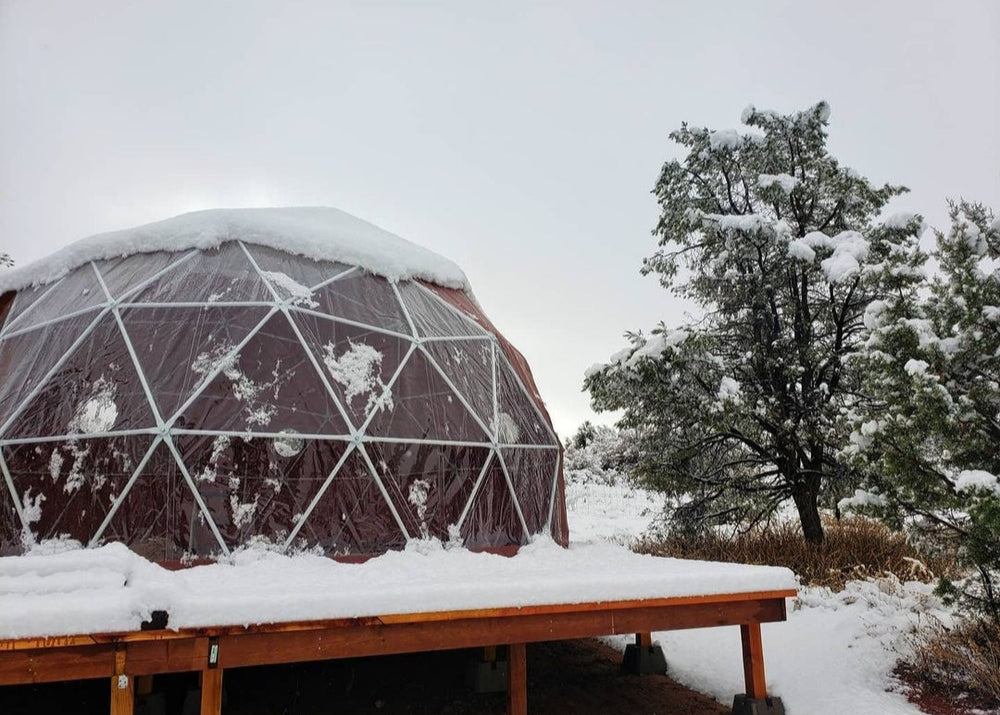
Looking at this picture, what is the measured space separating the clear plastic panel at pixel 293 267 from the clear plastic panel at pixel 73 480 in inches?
78.7

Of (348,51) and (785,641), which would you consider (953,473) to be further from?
(348,51)

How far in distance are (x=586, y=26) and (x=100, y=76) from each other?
203 inches

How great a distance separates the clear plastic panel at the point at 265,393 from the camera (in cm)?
552

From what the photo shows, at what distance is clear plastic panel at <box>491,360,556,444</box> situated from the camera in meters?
6.84

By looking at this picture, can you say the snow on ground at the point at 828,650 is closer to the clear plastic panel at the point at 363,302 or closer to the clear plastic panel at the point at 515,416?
the clear plastic panel at the point at 515,416

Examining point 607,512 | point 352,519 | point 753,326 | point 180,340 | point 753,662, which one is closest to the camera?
point 753,662

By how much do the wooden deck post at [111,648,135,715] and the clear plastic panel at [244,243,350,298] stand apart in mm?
3688

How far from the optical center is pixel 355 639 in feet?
12.7

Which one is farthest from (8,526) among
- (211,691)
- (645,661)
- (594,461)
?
(594,461)

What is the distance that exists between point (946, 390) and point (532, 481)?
3.62 meters

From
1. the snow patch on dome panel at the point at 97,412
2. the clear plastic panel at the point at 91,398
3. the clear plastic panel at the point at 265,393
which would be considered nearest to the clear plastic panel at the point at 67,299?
the clear plastic panel at the point at 91,398

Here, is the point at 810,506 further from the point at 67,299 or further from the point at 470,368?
the point at 67,299

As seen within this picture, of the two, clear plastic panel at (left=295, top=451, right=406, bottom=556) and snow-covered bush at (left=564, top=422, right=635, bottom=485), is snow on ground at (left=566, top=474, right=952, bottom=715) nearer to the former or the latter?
clear plastic panel at (left=295, top=451, right=406, bottom=556)

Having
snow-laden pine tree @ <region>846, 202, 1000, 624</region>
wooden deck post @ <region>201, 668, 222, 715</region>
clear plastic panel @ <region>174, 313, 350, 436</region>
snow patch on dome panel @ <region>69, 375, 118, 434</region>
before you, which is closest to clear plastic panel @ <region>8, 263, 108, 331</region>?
snow patch on dome panel @ <region>69, 375, 118, 434</region>
